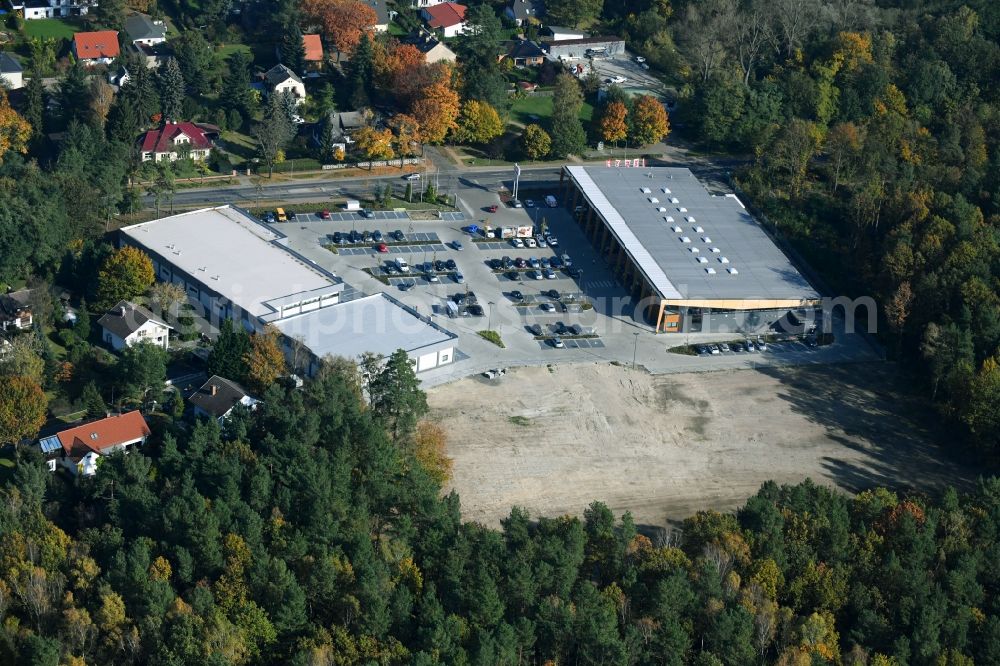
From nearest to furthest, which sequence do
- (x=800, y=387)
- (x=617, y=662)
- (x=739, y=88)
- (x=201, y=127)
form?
(x=617, y=662) → (x=800, y=387) → (x=201, y=127) → (x=739, y=88)

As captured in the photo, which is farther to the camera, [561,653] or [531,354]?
[531,354]

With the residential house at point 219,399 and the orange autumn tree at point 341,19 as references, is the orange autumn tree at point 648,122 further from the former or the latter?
the residential house at point 219,399

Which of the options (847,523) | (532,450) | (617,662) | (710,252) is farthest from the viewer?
(710,252)

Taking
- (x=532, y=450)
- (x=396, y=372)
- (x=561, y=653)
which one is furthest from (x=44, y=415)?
A: (x=561, y=653)

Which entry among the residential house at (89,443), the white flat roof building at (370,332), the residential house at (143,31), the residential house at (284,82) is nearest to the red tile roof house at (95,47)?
the residential house at (143,31)

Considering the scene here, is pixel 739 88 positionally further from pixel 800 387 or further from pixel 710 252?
pixel 800 387

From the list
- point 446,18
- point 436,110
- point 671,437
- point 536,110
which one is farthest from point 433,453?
point 446,18
